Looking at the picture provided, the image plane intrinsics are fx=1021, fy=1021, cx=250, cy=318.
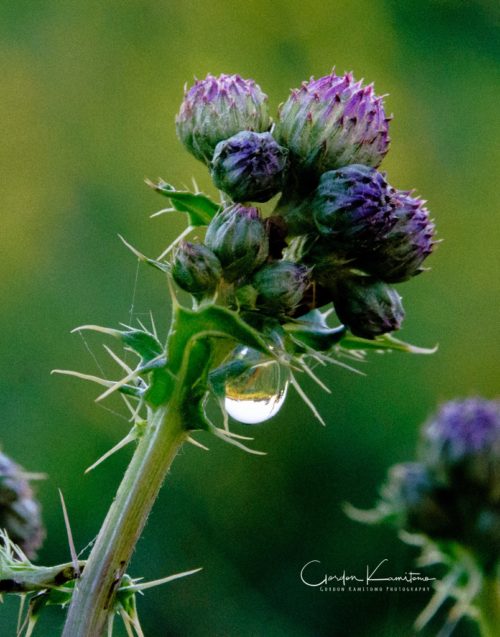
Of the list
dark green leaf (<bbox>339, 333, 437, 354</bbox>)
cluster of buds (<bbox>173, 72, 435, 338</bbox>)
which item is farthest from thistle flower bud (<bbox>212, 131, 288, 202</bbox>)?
dark green leaf (<bbox>339, 333, 437, 354</bbox>)

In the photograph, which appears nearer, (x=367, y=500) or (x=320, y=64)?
(x=367, y=500)

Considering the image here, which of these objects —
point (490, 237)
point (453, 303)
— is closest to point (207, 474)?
point (453, 303)

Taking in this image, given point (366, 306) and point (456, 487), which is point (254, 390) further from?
point (456, 487)

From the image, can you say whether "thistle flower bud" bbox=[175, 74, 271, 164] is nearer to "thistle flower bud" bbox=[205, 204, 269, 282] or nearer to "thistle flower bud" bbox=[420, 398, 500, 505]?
"thistle flower bud" bbox=[205, 204, 269, 282]

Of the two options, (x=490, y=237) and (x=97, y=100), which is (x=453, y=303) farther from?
(x=97, y=100)

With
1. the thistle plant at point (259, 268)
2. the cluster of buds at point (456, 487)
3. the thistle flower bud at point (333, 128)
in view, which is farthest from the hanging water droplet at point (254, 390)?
the cluster of buds at point (456, 487)

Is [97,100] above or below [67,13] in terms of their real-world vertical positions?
below
